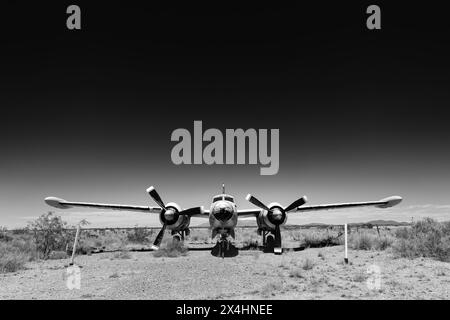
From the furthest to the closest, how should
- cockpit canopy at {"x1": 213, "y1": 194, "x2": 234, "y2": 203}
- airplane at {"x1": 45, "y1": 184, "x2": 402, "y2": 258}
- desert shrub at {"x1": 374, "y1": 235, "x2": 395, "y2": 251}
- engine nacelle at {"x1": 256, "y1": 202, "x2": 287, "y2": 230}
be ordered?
desert shrub at {"x1": 374, "y1": 235, "x2": 395, "y2": 251} < engine nacelle at {"x1": 256, "y1": 202, "x2": 287, "y2": 230} < cockpit canopy at {"x1": 213, "y1": 194, "x2": 234, "y2": 203} < airplane at {"x1": 45, "y1": 184, "x2": 402, "y2": 258}

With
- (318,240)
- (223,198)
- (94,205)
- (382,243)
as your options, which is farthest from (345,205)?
(94,205)

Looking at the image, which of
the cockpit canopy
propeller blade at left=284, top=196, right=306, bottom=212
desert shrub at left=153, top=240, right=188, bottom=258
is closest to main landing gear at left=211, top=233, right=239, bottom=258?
the cockpit canopy

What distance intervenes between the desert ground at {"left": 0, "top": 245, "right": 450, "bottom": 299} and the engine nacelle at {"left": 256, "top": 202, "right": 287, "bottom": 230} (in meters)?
4.24

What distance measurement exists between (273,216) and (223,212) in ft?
15.0

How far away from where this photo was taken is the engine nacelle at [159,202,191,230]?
22547mm

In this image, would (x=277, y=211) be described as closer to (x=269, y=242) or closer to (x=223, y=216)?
(x=269, y=242)

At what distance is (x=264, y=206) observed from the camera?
22.4 meters

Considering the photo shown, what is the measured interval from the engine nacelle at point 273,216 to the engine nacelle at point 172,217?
6485 millimetres

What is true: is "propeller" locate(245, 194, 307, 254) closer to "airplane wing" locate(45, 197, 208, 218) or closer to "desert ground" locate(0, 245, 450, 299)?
"desert ground" locate(0, 245, 450, 299)

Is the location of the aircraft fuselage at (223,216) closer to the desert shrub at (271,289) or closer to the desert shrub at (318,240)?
the desert shrub at (271,289)

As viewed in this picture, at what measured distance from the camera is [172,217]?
22.5 m

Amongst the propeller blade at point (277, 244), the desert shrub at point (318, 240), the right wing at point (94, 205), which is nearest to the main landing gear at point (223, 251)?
the propeller blade at point (277, 244)
